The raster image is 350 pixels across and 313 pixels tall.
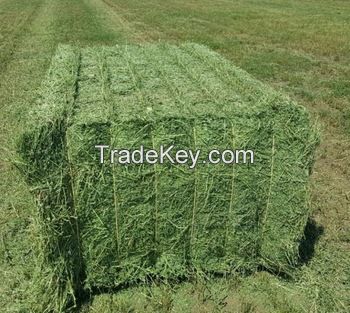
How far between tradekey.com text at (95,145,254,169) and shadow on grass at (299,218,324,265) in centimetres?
161

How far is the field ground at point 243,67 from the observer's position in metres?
5.22

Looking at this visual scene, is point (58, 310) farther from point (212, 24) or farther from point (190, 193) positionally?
point (212, 24)

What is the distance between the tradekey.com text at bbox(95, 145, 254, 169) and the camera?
15.1ft

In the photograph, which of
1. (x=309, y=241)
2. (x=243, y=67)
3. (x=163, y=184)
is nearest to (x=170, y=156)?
(x=163, y=184)

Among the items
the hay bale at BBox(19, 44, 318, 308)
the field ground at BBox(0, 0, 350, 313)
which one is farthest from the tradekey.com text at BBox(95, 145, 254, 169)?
the field ground at BBox(0, 0, 350, 313)

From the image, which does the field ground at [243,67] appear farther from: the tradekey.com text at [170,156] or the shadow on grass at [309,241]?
the tradekey.com text at [170,156]

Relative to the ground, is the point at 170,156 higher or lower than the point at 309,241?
A: higher

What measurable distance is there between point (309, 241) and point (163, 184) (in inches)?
99.9

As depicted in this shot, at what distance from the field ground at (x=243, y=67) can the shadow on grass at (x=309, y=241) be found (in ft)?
0.05

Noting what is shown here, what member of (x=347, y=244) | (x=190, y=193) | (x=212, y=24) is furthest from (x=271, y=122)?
(x=212, y=24)

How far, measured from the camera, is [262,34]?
2069 centimetres

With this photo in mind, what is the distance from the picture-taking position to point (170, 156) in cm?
476

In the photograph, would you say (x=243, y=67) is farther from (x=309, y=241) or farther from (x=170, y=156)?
(x=170, y=156)

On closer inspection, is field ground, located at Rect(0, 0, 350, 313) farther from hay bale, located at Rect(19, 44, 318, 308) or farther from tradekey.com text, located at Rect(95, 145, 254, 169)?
tradekey.com text, located at Rect(95, 145, 254, 169)
